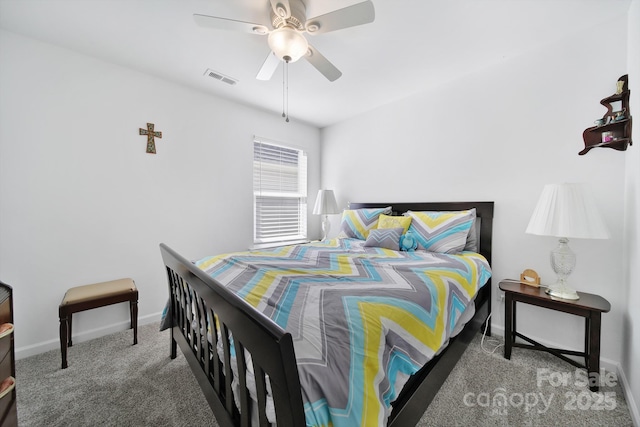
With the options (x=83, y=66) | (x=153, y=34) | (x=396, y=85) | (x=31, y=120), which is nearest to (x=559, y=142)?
(x=396, y=85)

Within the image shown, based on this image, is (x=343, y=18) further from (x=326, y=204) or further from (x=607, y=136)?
(x=326, y=204)

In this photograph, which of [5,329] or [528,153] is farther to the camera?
[528,153]

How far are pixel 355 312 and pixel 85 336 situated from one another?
2643mm

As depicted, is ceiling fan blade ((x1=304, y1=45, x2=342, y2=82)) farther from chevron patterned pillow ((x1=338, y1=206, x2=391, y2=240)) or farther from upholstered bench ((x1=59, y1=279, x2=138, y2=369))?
upholstered bench ((x1=59, y1=279, x2=138, y2=369))

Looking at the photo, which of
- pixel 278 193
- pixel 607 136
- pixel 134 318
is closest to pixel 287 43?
pixel 278 193

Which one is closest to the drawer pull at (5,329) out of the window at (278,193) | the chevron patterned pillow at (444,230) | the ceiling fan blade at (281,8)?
the ceiling fan blade at (281,8)

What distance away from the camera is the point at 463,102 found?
249 cm

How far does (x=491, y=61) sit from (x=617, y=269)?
1.98m

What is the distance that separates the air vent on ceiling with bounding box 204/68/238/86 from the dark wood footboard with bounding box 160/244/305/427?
1911 mm

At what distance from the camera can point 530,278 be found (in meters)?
1.97

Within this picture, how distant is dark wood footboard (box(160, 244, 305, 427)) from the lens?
596mm

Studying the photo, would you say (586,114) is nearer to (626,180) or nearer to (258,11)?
(626,180)

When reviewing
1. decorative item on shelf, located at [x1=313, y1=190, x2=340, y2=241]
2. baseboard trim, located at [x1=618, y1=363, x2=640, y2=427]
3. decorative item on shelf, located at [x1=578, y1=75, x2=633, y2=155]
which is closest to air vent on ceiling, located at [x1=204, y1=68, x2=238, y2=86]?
decorative item on shelf, located at [x1=313, y1=190, x2=340, y2=241]

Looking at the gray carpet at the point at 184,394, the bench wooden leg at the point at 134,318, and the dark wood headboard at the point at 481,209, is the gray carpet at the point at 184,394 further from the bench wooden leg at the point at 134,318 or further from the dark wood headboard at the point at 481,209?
the dark wood headboard at the point at 481,209
